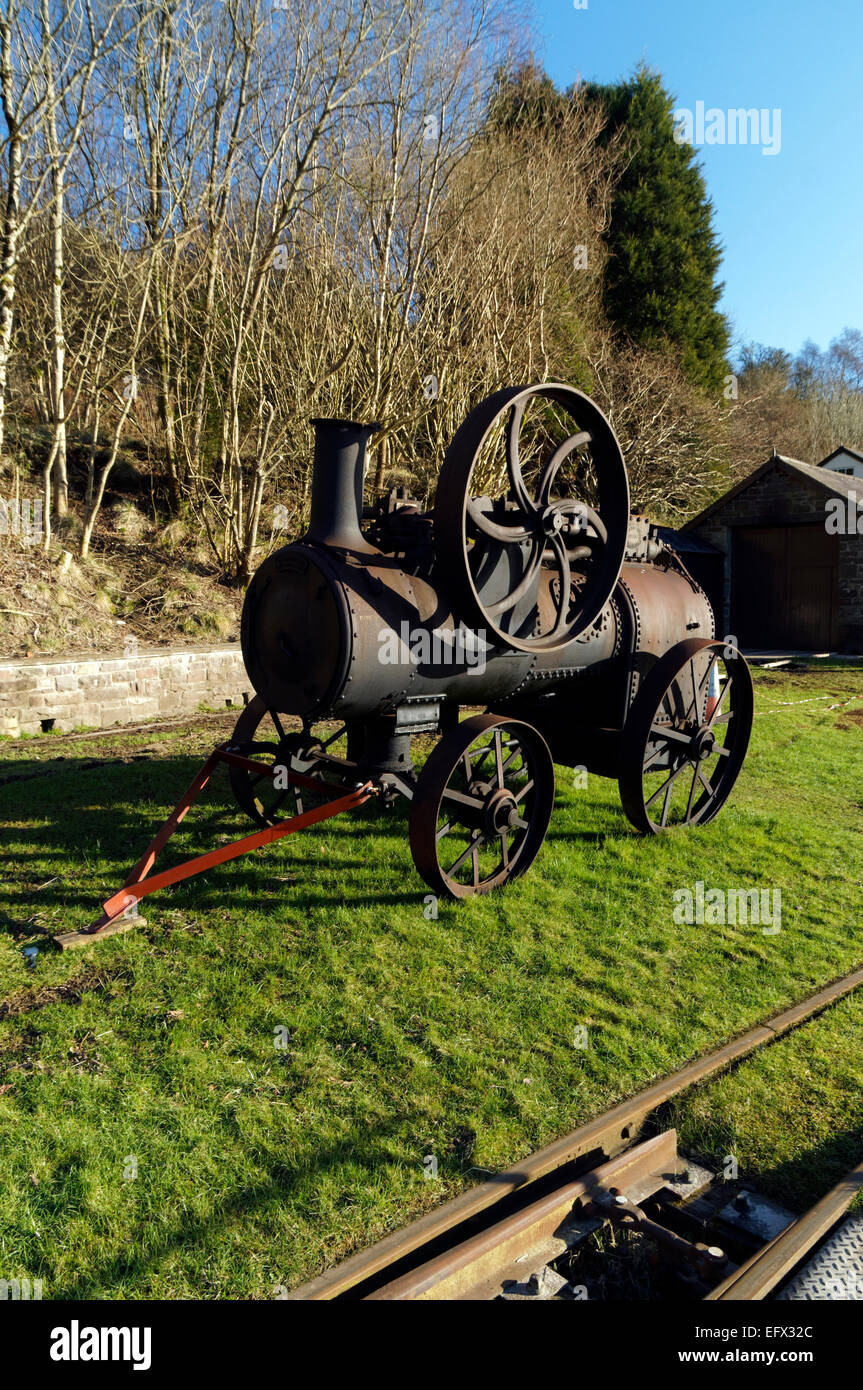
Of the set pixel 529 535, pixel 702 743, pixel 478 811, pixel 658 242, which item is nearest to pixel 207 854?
pixel 478 811

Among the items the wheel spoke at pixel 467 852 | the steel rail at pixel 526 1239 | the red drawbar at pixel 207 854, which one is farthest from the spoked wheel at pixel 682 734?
the steel rail at pixel 526 1239

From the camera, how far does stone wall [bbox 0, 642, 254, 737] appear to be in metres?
9.75

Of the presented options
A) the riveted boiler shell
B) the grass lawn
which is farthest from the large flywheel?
the grass lawn

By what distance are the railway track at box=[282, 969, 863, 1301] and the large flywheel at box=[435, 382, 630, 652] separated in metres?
2.86

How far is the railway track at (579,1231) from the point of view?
264 centimetres

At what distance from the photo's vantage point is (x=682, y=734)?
6.70 meters

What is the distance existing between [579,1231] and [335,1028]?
150cm

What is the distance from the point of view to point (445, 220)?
15805 millimetres

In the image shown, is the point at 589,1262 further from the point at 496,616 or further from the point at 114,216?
the point at 114,216

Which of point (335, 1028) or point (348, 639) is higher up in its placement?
point (348, 639)

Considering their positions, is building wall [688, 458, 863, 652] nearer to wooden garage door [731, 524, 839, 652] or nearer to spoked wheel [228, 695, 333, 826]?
wooden garage door [731, 524, 839, 652]

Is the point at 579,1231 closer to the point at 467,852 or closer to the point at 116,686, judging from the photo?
the point at 467,852

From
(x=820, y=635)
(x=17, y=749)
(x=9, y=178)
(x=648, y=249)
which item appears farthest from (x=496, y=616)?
(x=648, y=249)
